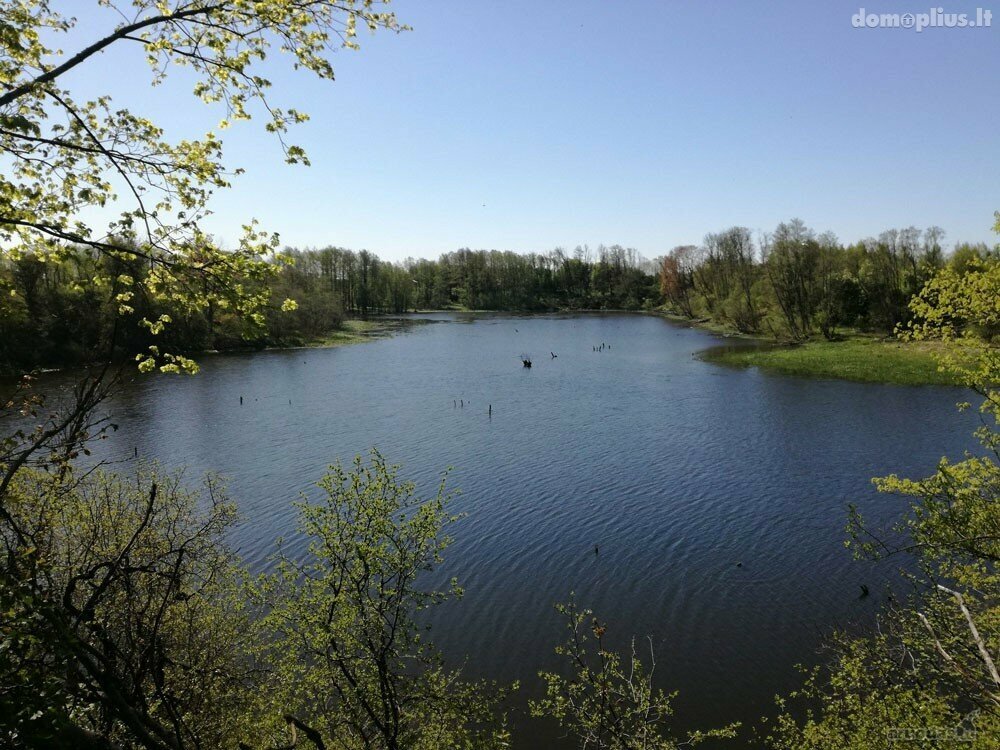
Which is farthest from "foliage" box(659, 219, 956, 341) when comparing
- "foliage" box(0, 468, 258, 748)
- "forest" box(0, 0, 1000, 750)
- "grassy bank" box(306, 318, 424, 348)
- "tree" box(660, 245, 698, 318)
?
"foliage" box(0, 468, 258, 748)

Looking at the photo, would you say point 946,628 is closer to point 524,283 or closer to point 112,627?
point 112,627

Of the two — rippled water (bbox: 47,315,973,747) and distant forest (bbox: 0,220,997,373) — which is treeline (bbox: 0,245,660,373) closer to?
distant forest (bbox: 0,220,997,373)

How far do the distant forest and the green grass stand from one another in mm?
5980

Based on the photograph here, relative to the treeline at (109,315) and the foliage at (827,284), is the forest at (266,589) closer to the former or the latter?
the treeline at (109,315)

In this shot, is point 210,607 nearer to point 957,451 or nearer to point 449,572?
point 449,572

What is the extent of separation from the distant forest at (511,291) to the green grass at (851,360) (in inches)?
235

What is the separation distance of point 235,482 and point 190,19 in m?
30.0

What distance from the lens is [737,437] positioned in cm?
4069

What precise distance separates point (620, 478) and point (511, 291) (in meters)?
157

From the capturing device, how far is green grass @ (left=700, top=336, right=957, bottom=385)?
55.9 meters

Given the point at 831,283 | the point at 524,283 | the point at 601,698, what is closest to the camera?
the point at 601,698

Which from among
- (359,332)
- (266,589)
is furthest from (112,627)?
(359,332)

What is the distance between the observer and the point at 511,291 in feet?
613

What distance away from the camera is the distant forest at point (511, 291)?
1187cm
